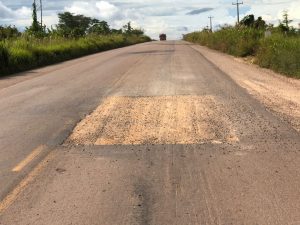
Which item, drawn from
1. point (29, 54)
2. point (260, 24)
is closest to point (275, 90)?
point (29, 54)

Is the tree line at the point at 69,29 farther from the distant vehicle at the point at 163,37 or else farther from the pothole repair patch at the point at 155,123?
the pothole repair patch at the point at 155,123

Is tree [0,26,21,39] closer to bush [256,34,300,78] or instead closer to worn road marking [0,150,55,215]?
bush [256,34,300,78]

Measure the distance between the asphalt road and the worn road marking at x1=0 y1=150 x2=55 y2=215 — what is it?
0.02 metres

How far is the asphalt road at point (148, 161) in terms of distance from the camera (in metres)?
4.48

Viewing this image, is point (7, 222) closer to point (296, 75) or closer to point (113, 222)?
point (113, 222)

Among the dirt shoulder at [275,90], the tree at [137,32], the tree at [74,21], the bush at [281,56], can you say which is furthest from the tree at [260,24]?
the tree at [137,32]

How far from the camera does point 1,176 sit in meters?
5.65

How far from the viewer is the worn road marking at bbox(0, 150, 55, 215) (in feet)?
15.6

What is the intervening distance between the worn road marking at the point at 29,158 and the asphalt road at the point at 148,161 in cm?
1

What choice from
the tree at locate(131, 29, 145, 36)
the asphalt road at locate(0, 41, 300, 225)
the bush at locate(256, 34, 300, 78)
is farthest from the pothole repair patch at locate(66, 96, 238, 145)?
the tree at locate(131, 29, 145, 36)

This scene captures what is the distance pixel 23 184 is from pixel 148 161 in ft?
5.31

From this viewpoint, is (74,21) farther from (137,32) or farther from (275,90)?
(275,90)

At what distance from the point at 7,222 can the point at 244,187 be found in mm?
2463

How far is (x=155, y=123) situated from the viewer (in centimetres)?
828
